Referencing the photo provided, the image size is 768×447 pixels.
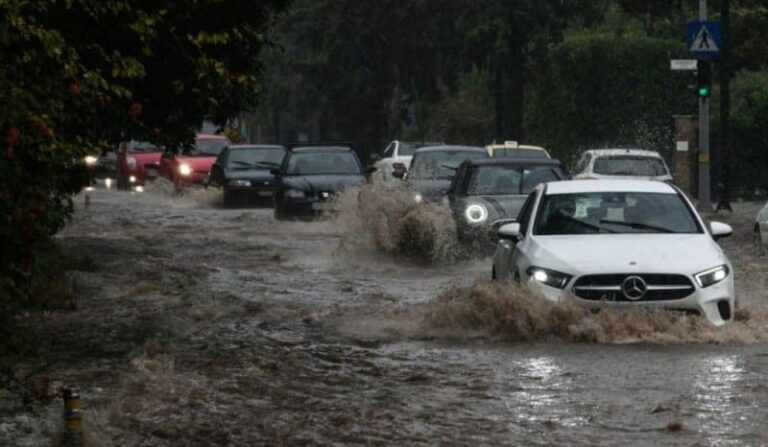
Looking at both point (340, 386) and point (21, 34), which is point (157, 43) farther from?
point (21, 34)

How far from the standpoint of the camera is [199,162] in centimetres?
4731

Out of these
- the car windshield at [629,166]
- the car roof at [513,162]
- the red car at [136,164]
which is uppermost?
the car roof at [513,162]

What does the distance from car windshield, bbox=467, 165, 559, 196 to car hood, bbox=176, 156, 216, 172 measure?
23.9 m

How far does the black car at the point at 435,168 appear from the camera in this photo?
28.5 meters

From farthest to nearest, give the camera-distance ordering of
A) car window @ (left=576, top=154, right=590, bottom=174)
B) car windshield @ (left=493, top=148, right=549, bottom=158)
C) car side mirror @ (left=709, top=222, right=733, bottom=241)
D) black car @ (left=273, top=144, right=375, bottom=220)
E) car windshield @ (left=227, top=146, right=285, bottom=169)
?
1. car windshield @ (left=227, top=146, right=285, bottom=169)
2. car windshield @ (left=493, top=148, right=549, bottom=158)
3. black car @ (left=273, top=144, right=375, bottom=220)
4. car window @ (left=576, top=154, right=590, bottom=174)
5. car side mirror @ (left=709, top=222, right=733, bottom=241)

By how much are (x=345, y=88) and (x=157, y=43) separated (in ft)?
160

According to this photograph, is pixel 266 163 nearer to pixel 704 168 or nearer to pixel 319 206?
pixel 319 206

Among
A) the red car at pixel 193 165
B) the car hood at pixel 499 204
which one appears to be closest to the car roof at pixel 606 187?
the car hood at pixel 499 204

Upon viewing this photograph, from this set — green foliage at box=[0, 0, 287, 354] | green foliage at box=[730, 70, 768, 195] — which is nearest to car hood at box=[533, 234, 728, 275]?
green foliage at box=[0, 0, 287, 354]

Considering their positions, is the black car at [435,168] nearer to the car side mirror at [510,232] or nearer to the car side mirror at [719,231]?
the car side mirror at [510,232]

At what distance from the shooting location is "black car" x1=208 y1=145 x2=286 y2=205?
134ft

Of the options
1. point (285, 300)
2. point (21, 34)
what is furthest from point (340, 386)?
point (285, 300)

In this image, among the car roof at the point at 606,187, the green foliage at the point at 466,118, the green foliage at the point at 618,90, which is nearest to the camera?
the car roof at the point at 606,187

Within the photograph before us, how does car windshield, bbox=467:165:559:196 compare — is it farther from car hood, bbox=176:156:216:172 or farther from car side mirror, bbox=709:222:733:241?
car hood, bbox=176:156:216:172
